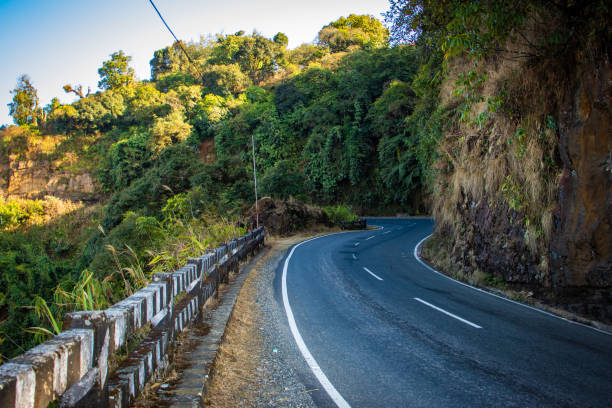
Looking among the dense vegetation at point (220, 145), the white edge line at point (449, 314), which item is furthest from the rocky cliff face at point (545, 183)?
the dense vegetation at point (220, 145)

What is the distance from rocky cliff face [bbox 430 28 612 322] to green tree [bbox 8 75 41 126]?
226 feet

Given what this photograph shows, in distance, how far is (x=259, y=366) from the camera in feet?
15.6

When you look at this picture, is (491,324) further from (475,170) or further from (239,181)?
(239,181)

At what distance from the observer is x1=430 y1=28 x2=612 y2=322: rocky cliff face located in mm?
7113

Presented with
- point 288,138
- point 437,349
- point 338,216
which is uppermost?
point 288,138

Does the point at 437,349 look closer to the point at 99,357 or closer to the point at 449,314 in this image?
the point at 449,314

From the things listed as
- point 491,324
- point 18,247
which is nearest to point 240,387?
point 491,324

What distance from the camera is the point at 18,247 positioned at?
26766 millimetres

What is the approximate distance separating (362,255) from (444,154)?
18.4 ft

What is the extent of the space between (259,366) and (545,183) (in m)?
7.92

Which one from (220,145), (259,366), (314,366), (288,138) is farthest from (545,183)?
(220,145)

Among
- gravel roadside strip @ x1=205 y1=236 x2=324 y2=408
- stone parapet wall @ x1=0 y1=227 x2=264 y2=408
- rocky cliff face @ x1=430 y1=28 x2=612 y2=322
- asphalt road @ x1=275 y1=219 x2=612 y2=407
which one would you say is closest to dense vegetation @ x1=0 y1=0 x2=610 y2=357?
rocky cliff face @ x1=430 y1=28 x2=612 y2=322

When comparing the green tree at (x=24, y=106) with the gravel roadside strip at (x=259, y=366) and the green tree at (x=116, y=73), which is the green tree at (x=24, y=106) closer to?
the green tree at (x=116, y=73)

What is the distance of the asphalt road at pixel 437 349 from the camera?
13.0 feet
